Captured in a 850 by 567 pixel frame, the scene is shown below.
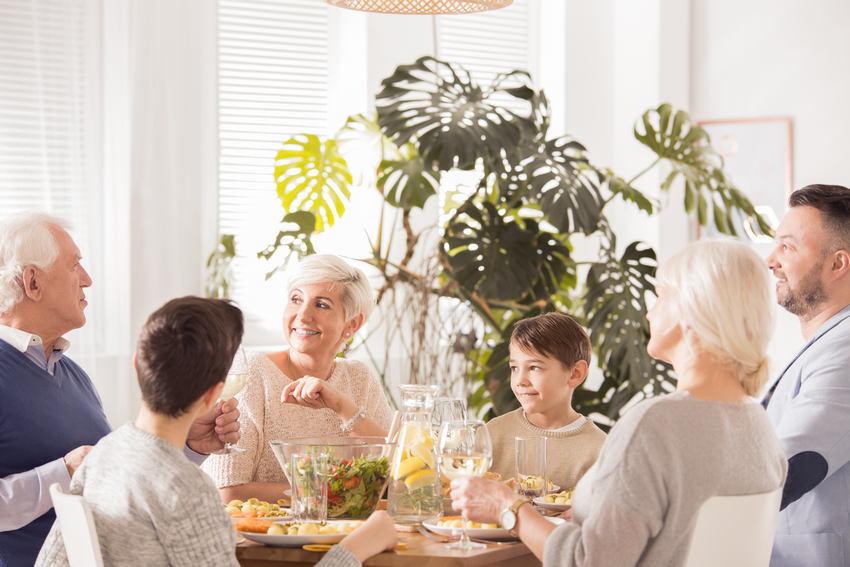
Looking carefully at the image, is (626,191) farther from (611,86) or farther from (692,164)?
(611,86)

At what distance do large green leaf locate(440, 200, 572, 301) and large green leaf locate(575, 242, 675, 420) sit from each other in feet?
0.62

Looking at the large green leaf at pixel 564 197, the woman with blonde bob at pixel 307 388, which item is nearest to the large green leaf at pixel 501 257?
the large green leaf at pixel 564 197

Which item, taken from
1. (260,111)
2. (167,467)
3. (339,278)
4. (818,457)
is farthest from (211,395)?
(260,111)

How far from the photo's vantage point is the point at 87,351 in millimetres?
4164

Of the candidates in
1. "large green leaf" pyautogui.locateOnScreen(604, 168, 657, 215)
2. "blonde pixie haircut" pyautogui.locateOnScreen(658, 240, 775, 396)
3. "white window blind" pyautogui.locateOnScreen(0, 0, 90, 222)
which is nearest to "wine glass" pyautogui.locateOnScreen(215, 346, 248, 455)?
"blonde pixie haircut" pyautogui.locateOnScreen(658, 240, 775, 396)

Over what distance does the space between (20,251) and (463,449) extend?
4.03 feet

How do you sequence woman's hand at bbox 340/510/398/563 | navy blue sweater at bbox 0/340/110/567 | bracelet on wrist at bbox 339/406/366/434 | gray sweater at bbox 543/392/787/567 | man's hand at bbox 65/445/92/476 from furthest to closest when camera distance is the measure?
bracelet on wrist at bbox 339/406/366/434
navy blue sweater at bbox 0/340/110/567
man's hand at bbox 65/445/92/476
woman's hand at bbox 340/510/398/563
gray sweater at bbox 543/392/787/567

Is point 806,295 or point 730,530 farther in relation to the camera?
point 806,295

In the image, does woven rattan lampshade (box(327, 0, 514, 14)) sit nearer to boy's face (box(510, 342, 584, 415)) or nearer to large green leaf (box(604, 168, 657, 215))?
boy's face (box(510, 342, 584, 415))

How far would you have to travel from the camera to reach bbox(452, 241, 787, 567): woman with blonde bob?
5.83 ft

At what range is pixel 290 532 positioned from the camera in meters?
2.00

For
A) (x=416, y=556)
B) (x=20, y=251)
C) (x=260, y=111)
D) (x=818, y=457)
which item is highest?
(x=260, y=111)

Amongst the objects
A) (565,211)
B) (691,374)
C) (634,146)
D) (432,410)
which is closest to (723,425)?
(691,374)

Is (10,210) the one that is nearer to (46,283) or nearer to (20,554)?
(46,283)
